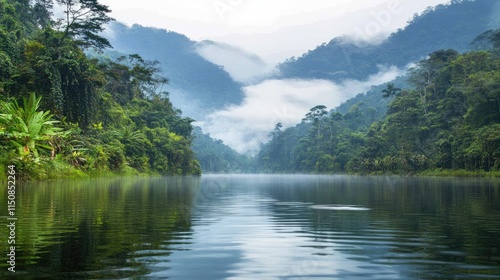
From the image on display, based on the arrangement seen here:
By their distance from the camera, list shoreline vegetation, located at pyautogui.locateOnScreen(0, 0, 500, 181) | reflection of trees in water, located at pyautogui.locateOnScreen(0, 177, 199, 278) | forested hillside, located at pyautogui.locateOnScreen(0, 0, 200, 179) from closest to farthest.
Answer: reflection of trees in water, located at pyautogui.locateOnScreen(0, 177, 199, 278) → forested hillside, located at pyautogui.locateOnScreen(0, 0, 200, 179) → shoreline vegetation, located at pyautogui.locateOnScreen(0, 0, 500, 181)

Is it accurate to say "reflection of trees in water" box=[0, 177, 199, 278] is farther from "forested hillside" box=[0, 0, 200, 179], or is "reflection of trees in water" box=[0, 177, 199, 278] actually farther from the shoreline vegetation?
the shoreline vegetation

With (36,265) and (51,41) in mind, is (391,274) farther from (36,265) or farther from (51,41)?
(51,41)

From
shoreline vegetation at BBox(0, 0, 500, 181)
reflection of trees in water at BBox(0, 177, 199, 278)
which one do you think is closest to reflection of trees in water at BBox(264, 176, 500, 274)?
reflection of trees in water at BBox(0, 177, 199, 278)

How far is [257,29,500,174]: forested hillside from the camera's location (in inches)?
2445

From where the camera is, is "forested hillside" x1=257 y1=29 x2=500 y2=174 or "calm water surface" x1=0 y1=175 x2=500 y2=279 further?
"forested hillside" x1=257 y1=29 x2=500 y2=174

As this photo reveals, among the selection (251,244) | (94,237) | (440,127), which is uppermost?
(440,127)

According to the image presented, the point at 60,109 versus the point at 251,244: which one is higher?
the point at 60,109

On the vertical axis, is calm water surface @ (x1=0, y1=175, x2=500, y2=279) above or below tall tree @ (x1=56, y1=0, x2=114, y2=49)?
below

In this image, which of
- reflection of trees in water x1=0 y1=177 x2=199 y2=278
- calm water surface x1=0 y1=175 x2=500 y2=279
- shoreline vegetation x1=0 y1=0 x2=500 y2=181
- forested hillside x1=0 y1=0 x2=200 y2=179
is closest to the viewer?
calm water surface x1=0 y1=175 x2=500 y2=279

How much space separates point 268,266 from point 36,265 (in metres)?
3.34

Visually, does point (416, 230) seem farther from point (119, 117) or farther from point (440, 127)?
point (440, 127)

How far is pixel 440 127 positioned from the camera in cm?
8425

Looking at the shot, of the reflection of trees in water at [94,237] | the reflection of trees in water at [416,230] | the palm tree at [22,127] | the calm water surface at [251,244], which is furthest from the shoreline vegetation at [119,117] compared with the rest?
the reflection of trees in water at [416,230]

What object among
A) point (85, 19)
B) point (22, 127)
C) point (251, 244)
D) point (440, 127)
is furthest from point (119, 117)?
point (251, 244)
